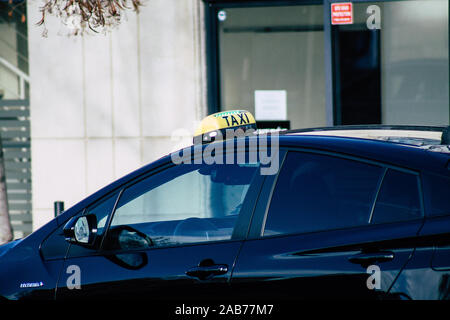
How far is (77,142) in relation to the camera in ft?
29.7

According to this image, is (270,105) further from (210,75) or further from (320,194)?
(320,194)

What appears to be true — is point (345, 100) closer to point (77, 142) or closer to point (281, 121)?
point (281, 121)

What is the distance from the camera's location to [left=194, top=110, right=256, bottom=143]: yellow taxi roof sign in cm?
410

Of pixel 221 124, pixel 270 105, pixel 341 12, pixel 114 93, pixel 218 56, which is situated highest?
pixel 341 12

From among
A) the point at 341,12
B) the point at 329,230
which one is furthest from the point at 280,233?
the point at 341,12

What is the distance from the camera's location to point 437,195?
2809 millimetres

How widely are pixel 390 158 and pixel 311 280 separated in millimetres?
569

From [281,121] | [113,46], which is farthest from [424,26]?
[113,46]

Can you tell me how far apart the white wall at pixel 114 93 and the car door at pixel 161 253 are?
16.9 ft

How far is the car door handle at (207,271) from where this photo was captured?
316 centimetres

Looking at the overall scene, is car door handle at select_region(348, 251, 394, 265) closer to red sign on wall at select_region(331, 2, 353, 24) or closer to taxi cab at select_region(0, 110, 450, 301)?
taxi cab at select_region(0, 110, 450, 301)

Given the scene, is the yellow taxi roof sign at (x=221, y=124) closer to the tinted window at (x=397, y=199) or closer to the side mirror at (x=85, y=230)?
the side mirror at (x=85, y=230)

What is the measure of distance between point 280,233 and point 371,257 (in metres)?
0.44

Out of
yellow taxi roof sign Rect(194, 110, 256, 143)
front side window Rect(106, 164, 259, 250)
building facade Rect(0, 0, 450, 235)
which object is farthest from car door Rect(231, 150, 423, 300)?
building facade Rect(0, 0, 450, 235)
